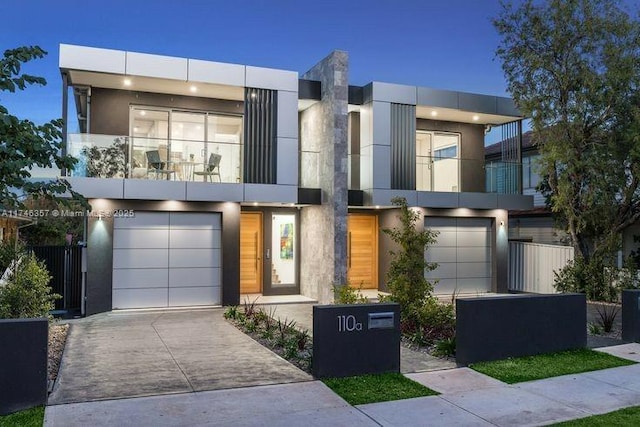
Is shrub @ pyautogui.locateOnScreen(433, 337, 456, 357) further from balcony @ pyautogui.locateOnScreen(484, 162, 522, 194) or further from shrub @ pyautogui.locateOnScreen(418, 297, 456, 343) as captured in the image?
balcony @ pyautogui.locateOnScreen(484, 162, 522, 194)

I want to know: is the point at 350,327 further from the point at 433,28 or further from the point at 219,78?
the point at 433,28

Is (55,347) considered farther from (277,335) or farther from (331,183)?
(331,183)

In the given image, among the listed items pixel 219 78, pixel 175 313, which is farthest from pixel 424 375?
pixel 219 78

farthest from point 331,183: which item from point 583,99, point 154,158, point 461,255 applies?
point 583,99

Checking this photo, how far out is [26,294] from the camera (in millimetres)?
10430

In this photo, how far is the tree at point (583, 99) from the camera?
15.2 metres

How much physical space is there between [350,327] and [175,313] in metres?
7.36

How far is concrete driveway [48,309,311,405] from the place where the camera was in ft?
23.6

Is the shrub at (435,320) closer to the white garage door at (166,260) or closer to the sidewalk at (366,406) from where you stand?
the sidewalk at (366,406)

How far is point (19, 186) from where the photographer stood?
17.4 feet

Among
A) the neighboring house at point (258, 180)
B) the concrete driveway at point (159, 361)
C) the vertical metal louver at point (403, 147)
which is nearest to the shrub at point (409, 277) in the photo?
the concrete driveway at point (159, 361)

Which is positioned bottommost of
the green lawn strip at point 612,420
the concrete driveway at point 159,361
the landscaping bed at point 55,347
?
the green lawn strip at point 612,420

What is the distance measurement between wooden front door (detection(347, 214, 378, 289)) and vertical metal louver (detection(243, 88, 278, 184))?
4246 millimetres

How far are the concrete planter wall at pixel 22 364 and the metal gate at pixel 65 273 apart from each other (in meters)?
7.70
